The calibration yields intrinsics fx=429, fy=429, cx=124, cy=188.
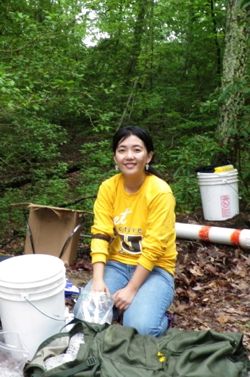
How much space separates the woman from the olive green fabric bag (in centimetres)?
36

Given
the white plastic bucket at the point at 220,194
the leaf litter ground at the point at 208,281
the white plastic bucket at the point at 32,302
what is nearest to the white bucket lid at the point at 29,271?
the white plastic bucket at the point at 32,302

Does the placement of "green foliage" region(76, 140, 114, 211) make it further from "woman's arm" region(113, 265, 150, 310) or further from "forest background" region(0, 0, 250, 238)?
"woman's arm" region(113, 265, 150, 310)

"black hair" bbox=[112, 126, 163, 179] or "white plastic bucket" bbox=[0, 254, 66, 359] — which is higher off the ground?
"black hair" bbox=[112, 126, 163, 179]

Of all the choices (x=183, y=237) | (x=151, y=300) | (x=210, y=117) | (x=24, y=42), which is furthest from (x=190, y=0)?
(x=151, y=300)

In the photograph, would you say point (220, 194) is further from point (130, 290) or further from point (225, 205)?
point (130, 290)

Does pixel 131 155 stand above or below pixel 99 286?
above

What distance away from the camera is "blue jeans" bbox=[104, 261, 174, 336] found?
8.43ft

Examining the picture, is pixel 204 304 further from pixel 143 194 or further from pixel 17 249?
pixel 17 249

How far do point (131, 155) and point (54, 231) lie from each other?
6.11ft

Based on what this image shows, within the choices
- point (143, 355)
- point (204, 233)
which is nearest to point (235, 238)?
point (204, 233)

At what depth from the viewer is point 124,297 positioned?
266cm

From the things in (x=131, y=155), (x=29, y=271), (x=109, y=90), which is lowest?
(x=29, y=271)

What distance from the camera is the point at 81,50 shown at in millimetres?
7566

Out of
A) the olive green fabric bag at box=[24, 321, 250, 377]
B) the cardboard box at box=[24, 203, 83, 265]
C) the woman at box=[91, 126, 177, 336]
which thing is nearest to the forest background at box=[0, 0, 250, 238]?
the cardboard box at box=[24, 203, 83, 265]
